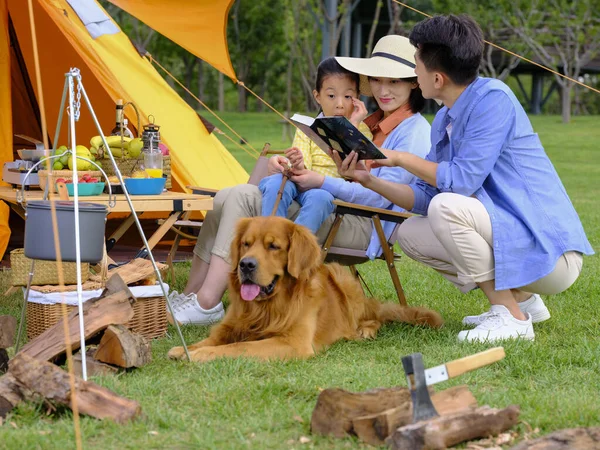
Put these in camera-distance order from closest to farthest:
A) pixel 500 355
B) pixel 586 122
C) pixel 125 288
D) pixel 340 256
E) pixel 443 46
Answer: pixel 500 355 → pixel 125 288 → pixel 443 46 → pixel 340 256 → pixel 586 122

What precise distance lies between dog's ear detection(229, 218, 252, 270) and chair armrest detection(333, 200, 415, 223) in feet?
1.64

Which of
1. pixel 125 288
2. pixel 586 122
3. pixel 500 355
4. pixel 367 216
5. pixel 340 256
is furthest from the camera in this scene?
pixel 586 122

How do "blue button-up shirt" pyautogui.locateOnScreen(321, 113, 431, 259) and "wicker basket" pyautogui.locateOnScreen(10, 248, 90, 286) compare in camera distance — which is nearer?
"wicker basket" pyautogui.locateOnScreen(10, 248, 90, 286)

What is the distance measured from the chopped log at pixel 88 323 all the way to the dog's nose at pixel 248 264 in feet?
1.49

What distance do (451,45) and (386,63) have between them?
2.11 feet

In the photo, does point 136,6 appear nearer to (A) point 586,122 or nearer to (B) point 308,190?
(B) point 308,190

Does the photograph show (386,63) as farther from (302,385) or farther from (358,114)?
(302,385)

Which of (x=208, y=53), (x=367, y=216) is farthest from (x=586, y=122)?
(x=367, y=216)

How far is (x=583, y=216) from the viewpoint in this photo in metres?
9.05

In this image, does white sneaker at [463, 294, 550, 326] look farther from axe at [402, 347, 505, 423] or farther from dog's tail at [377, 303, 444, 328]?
axe at [402, 347, 505, 423]

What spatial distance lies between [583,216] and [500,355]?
268 inches

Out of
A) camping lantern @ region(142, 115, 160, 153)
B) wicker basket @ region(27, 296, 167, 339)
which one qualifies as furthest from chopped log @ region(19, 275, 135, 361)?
camping lantern @ region(142, 115, 160, 153)

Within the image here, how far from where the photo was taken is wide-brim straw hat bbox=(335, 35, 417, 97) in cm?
437

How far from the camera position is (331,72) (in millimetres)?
4512
